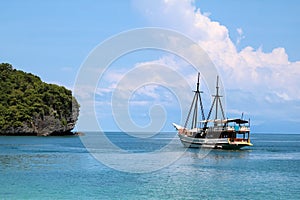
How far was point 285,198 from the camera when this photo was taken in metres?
33.9

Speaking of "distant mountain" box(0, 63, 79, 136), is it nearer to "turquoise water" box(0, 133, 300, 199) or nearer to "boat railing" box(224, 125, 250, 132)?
"boat railing" box(224, 125, 250, 132)

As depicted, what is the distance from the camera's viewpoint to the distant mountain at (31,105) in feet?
429

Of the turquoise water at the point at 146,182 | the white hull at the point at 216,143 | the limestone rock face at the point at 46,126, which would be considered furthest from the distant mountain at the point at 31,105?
the turquoise water at the point at 146,182

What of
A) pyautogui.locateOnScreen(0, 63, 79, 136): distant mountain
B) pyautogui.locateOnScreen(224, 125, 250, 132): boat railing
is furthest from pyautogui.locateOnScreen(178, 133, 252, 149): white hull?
pyautogui.locateOnScreen(0, 63, 79, 136): distant mountain

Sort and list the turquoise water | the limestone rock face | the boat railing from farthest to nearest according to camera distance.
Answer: the limestone rock face
the boat railing
the turquoise water

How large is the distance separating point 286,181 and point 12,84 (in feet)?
355

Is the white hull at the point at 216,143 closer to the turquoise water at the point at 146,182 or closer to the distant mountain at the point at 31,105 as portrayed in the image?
the turquoise water at the point at 146,182

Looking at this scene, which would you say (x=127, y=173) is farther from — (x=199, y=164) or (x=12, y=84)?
(x=12, y=84)

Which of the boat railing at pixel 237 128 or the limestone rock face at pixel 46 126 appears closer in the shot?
the boat railing at pixel 237 128

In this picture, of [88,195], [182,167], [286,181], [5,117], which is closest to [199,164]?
[182,167]

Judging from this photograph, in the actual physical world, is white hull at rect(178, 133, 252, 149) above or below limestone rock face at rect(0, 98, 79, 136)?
below

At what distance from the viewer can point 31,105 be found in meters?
132

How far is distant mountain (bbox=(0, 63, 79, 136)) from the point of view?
131m

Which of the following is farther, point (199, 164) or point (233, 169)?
point (199, 164)
